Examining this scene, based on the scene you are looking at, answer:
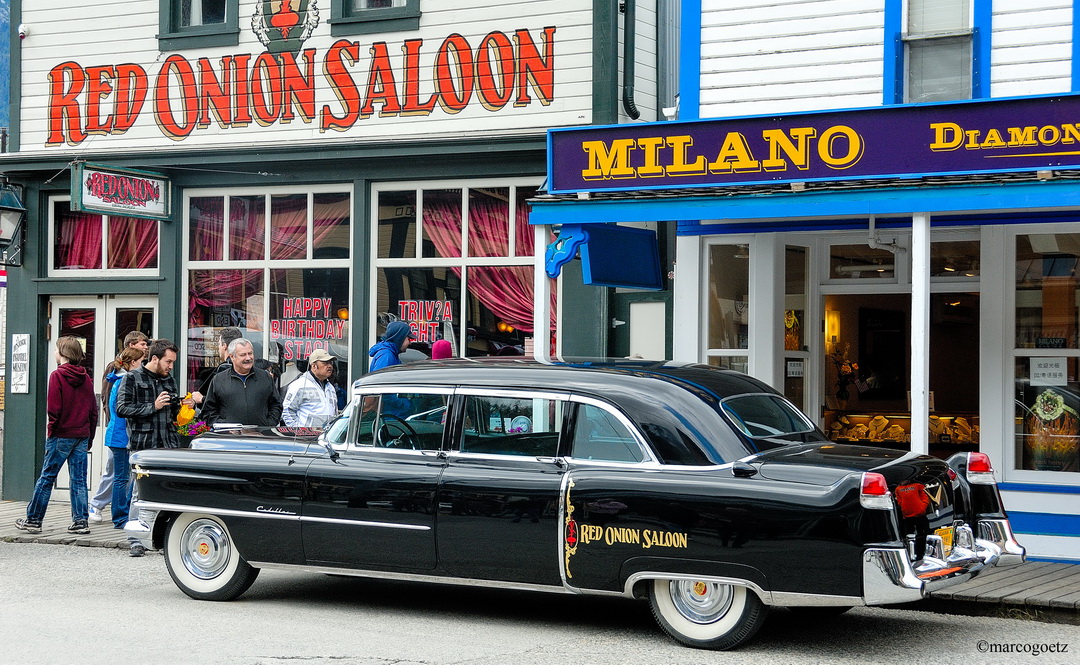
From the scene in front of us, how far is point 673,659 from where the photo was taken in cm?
666

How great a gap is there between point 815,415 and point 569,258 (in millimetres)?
3069

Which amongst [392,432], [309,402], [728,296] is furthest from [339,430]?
[728,296]

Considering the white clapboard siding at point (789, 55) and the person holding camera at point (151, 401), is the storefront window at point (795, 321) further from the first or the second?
the person holding camera at point (151, 401)

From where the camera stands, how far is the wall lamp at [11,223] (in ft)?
47.3

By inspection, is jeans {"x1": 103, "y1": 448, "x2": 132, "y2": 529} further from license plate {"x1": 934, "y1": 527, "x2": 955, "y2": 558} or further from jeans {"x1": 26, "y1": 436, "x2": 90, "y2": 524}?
license plate {"x1": 934, "y1": 527, "x2": 955, "y2": 558}

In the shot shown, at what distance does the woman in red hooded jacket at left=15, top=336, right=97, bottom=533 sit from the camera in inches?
451

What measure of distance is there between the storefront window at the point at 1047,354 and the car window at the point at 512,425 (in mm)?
4666

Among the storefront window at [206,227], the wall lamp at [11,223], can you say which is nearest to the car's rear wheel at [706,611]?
the storefront window at [206,227]

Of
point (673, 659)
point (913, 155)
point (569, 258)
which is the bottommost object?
point (673, 659)

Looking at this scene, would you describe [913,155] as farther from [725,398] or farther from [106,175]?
[106,175]

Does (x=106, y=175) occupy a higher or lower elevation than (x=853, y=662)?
higher

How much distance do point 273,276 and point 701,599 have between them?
316 inches

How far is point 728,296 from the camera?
11.4 metres

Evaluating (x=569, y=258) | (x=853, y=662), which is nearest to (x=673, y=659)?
(x=853, y=662)
